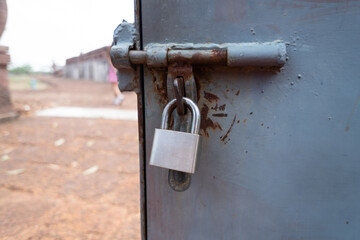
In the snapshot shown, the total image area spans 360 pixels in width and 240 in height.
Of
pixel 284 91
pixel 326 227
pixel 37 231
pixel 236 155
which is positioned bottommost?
pixel 37 231

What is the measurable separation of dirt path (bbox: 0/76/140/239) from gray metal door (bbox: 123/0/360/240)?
43.4 inches

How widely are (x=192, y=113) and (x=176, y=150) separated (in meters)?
0.07

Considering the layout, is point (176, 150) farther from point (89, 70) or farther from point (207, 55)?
point (89, 70)

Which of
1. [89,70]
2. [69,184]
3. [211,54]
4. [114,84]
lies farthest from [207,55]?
[89,70]

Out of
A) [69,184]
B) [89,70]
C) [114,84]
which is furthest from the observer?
[89,70]

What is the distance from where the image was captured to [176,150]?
377mm

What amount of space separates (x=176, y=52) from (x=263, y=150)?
0.71ft

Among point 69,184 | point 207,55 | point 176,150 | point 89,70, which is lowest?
point 69,184

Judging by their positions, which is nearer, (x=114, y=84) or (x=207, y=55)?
(x=207, y=55)

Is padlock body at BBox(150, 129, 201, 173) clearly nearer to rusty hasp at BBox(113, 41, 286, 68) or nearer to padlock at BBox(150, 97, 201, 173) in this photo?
padlock at BBox(150, 97, 201, 173)

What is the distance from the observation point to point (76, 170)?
220 centimetres

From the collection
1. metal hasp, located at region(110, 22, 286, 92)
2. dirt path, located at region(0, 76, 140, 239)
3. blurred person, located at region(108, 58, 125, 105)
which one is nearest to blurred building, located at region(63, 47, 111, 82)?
blurred person, located at region(108, 58, 125, 105)

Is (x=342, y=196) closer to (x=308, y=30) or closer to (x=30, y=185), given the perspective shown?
(x=308, y=30)

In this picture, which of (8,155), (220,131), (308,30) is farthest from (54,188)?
(308,30)
